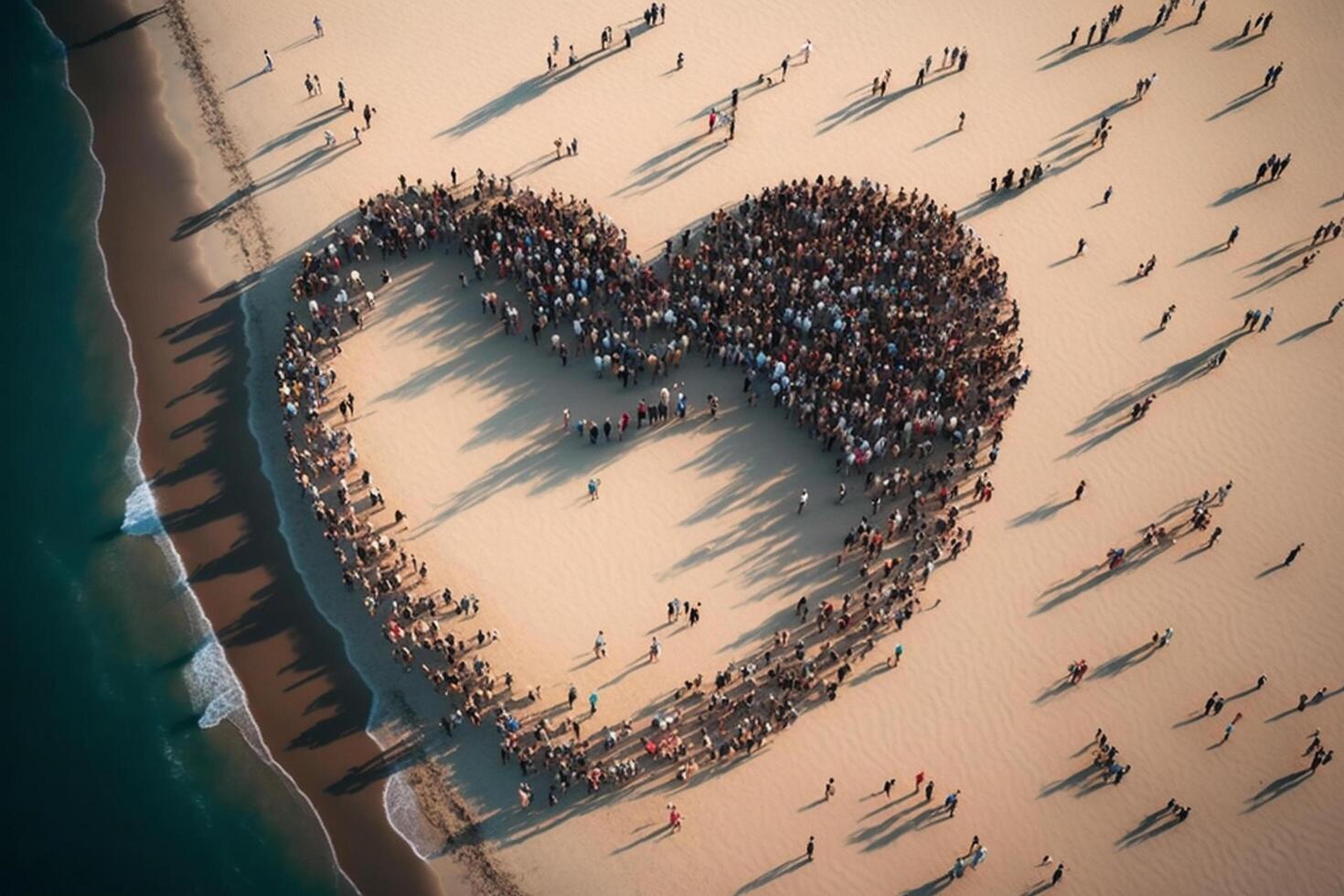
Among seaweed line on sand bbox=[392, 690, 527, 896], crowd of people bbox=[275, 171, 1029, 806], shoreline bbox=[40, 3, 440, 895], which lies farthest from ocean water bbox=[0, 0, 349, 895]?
crowd of people bbox=[275, 171, 1029, 806]

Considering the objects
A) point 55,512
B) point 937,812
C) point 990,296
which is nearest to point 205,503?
point 55,512

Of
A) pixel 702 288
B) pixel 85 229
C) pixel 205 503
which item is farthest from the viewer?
pixel 85 229

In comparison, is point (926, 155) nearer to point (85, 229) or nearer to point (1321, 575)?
point (1321, 575)

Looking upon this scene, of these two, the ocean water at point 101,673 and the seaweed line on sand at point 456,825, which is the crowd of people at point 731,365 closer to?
Result: the seaweed line on sand at point 456,825

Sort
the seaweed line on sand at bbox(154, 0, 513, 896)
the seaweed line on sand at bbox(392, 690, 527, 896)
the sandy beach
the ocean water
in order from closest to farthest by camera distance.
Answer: the seaweed line on sand at bbox(392, 690, 527, 896) → the seaweed line on sand at bbox(154, 0, 513, 896) → the sandy beach → the ocean water

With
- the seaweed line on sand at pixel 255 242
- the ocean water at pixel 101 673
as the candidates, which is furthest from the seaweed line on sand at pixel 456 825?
the ocean water at pixel 101 673

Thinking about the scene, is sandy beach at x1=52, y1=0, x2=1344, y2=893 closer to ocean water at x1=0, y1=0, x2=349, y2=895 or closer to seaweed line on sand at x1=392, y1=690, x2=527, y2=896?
seaweed line on sand at x1=392, y1=690, x2=527, y2=896
